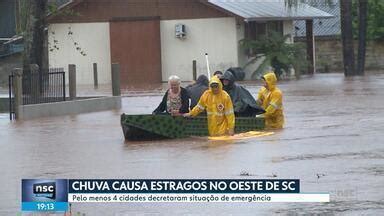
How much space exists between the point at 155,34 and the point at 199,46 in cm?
215

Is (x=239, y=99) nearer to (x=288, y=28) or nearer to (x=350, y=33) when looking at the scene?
(x=350, y=33)

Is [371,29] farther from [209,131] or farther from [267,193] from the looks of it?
[267,193]

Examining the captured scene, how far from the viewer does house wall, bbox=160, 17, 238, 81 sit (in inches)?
1650

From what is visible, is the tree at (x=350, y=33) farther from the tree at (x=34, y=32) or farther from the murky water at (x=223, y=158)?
the murky water at (x=223, y=158)

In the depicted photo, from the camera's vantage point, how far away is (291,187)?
7691mm

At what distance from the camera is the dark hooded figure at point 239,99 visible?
1697cm

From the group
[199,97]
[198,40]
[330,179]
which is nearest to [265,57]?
[198,40]

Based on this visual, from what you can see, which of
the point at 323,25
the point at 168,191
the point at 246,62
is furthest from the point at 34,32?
the point at 323,25

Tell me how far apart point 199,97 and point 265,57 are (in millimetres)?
24893

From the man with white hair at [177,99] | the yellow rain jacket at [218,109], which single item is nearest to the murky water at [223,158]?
the yellow rain jacket at [218,109]

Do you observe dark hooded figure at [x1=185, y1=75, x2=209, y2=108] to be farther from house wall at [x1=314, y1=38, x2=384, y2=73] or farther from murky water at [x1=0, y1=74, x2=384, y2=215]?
Answer: house wall at [x1=314, y1=38, x2=384, y2=73]

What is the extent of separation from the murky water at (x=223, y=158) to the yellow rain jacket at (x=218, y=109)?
395mm

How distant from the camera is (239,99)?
17047 mm

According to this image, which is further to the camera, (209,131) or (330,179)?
(209,131)
